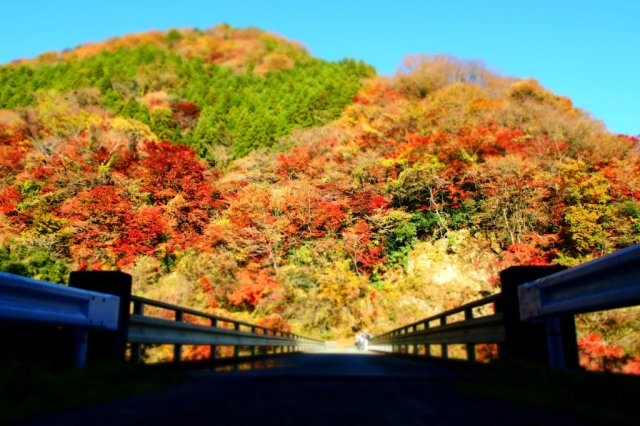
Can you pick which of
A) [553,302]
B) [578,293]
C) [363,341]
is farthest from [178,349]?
[363,341]

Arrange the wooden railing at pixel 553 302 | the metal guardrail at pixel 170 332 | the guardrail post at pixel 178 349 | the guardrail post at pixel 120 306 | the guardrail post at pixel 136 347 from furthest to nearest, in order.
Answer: the guardrail post at pixel 178 349, the guardrail post at pixel 136 347, the metal guardrail at pixel 170 332, the guardrail post at pixel 120 306, the wooden railing at pixel 553 302

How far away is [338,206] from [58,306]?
1309 inches

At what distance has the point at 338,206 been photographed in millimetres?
36812

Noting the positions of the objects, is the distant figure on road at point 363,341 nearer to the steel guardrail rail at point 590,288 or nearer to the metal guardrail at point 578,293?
the metal guardrail at point 578,293

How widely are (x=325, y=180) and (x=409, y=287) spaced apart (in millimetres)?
11070

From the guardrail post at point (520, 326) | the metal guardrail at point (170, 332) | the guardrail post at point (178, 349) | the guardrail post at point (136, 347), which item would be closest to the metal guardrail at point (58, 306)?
the metal guardrail at point (170, 332)

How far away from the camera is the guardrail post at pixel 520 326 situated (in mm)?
4727

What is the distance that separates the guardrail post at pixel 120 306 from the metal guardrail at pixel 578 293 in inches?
159

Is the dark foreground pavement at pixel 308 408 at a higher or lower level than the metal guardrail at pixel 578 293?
lower

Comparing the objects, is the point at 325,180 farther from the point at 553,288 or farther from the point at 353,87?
the point at 553,288

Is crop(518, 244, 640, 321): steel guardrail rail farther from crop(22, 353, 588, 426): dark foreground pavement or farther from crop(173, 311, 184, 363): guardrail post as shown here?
crop(173, 311, 184, 363): guardrail post

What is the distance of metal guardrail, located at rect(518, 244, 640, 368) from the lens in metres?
2.96

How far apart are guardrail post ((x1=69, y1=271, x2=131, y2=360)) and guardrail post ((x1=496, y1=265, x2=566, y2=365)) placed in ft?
12.9

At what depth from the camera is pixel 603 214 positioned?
27734mm
